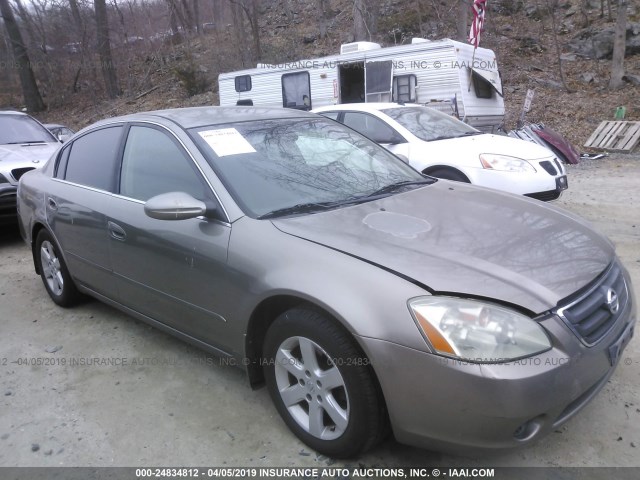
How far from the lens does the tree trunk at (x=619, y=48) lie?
13.5 meters

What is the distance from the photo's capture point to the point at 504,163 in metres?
5.79

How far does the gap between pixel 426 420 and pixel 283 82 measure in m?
12.6

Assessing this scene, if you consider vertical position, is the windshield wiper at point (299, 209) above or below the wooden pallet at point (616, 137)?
above

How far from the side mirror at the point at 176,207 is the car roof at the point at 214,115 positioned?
2.05 feet

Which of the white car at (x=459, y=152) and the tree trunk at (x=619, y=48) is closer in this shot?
the white car at (x=459, y=152)

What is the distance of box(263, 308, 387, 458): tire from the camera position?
2.10 meters

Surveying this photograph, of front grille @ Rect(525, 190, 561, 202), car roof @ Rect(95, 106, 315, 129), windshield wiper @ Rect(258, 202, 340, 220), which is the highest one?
car roof @ Rect(95, 106, 315, 129)

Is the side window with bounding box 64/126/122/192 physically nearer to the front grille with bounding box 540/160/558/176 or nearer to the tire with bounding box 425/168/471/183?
the tire with bounding box 425/168/471/183

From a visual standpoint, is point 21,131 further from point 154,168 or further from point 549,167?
point 549,167

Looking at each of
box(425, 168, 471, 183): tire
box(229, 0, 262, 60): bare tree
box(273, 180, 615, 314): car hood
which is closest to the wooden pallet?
box(425, 168, 471, 183): tire

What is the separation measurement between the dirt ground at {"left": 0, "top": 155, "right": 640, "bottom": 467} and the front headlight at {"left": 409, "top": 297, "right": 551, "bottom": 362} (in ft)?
1.56

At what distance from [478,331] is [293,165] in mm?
1509

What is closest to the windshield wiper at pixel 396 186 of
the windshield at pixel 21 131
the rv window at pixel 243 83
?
the windshield at pixel 21 131

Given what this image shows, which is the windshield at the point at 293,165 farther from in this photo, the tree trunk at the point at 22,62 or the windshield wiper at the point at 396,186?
the tree trunk at the point at 22,62
